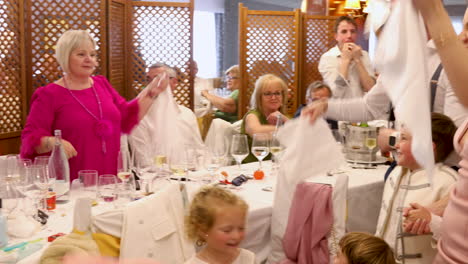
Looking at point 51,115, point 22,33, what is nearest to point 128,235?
point 51,115

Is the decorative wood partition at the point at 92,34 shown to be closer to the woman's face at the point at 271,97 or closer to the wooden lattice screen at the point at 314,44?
the wooden lattice screen at the point at 314,44

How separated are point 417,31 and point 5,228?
5.18 ft

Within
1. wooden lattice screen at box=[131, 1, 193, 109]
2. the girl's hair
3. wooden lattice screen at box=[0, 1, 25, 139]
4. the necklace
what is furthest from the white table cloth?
wooden lattice screen at box=[131, 1, 193, 109]

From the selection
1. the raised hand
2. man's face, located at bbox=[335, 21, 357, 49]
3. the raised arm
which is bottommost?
the raised hand

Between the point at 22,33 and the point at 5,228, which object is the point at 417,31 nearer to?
the point at 5,228

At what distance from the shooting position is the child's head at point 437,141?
8.23 ft

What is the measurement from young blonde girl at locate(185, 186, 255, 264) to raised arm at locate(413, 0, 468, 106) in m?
1.00

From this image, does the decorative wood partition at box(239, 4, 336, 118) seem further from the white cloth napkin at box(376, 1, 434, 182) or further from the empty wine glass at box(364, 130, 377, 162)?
the white cloth napkin at box(376, 1, 434, 182)

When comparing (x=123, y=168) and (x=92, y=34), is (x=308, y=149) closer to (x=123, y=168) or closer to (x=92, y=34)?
(x=123, y=168)

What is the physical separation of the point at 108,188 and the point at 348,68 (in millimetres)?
3530

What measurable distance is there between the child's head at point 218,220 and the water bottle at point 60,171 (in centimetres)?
76

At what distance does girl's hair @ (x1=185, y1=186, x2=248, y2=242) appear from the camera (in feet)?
6.98

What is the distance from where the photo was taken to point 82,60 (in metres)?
3.24

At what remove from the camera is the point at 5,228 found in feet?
6.79
